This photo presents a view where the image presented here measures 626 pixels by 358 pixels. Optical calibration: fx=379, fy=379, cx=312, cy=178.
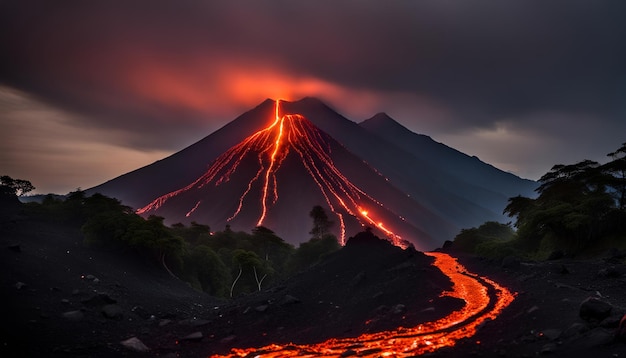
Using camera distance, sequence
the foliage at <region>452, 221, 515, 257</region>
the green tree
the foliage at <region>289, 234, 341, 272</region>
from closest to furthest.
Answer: the green tree
the foliage at <region>289, 234, 341, 272</region>
the foliage at <region>452, 221, 515, 257</region>

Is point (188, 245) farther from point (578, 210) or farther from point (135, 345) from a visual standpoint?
point (578, 210)

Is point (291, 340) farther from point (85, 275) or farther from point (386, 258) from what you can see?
point (85, 275)

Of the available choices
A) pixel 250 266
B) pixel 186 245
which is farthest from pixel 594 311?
pixel 250 266

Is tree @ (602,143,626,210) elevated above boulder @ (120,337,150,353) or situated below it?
above

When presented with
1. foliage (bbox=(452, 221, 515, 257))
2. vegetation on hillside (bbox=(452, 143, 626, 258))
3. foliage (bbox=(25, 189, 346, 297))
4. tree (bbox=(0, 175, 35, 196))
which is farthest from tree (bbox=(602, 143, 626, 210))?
tree (bbox=(0, 175, 35, 196))

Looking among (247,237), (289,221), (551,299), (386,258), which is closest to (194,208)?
(289,221)

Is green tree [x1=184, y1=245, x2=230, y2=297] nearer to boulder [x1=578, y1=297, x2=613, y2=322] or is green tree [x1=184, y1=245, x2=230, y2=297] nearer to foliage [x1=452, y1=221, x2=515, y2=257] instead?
boulder [x1=578, y1=297, x2=613, y2=322]
